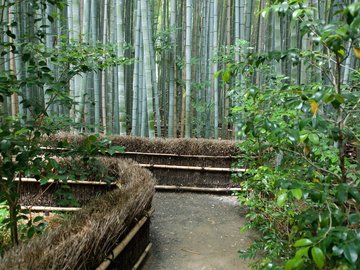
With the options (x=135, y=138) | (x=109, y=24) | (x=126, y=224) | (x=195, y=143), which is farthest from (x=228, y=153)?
(x=109, y=24)

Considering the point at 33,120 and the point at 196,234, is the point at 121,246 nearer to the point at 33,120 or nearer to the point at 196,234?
the point at 33,120

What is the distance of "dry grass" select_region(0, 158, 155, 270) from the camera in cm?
136

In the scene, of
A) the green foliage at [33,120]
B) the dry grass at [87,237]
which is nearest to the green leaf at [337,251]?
the dry grass at [87,237]

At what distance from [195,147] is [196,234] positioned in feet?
5.72

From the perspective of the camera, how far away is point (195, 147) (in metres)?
4.66

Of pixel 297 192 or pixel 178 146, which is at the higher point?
pixel 297 192

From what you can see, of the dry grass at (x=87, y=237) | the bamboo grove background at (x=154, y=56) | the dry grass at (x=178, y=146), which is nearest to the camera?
the dry grass at (x=87, y=237)

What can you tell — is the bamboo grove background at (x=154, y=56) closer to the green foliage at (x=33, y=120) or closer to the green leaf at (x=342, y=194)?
the green foliage at (x=33, y=120)

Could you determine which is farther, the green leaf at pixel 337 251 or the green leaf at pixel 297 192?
the green leaf at pixel 297 192

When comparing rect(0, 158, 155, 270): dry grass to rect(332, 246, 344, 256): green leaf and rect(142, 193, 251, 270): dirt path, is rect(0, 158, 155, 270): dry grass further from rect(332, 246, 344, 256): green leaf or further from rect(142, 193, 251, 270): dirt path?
rect(332, 246, 344, 256): green leaf

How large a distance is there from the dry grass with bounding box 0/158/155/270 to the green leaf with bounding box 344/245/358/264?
1133 millimetres

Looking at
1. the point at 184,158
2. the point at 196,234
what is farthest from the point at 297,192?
the point at 184,158

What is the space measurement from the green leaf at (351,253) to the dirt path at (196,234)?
1.94 m

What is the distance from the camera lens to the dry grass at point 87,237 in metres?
1.36
